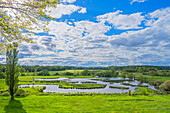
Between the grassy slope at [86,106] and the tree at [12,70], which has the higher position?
the tree at [12,70]

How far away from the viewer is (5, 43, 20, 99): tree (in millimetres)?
26234

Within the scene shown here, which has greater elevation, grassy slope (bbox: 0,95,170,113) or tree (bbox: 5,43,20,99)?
tree (bbox: 5,43,20,99)

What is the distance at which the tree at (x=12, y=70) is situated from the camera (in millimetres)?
26234

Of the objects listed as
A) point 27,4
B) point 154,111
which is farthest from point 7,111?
point 154,111

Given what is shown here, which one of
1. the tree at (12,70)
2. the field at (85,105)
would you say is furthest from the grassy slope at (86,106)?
the tree at (12,70)

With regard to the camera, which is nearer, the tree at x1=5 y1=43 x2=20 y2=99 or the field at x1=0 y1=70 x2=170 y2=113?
the field at x1=0 y1=70 x2=170 y2=113

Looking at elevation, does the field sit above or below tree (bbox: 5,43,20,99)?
below

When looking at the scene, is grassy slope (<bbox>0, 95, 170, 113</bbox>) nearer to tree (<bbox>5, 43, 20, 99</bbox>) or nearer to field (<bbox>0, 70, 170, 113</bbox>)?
field (<bbox>0, 70, 170, 113</bbox>)

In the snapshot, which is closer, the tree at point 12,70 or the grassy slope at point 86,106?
the grassy slope at point 86,106

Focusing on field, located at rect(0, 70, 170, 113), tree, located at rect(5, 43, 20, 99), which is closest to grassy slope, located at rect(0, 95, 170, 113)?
field, located at rect(0, 70, 170, 113)

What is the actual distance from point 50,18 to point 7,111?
15.5 meters

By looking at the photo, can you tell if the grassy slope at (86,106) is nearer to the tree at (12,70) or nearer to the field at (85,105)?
the field at (85,105)

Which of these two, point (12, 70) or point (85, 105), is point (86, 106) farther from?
point (12, 70)

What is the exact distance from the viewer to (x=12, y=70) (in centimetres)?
2669
